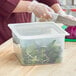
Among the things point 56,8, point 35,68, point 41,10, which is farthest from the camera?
point 56,8

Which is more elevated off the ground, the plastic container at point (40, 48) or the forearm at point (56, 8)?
the plastic container at point (40, 48)

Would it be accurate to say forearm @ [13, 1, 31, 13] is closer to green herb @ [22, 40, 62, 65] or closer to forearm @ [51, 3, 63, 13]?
forearm @ [51, 3, 63, 13]

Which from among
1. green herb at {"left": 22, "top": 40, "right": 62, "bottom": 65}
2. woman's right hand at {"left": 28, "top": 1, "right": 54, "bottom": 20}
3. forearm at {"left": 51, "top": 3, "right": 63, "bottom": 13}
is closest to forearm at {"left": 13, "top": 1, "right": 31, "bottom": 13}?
woman's right hand at {"left": 28, "top": 1, "right": 54, "bottom": 20}

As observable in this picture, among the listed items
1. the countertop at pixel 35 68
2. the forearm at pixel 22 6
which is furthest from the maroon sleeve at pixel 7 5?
the countertop at pixel 35 68

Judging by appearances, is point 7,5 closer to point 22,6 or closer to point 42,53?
point 22,6

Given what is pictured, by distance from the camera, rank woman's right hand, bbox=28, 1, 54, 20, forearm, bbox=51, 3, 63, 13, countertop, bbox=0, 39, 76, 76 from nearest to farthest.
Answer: countertop, bbox=0, 39, 76, 76 < woman's right hand, bbox=28, 1, 54, 20 < forearm, bbox=51, 3, 63, 13

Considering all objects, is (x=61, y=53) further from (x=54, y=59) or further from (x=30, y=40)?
(x=30, y=40)

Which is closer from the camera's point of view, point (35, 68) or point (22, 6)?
point (35, 68)

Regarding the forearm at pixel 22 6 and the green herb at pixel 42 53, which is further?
the forearm at pixel 22 6

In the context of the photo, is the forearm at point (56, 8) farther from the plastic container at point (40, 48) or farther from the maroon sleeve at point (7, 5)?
the plastic container at point (40, 48)

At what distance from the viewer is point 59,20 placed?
4.32ft

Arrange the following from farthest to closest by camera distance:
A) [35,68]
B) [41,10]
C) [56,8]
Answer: [56,8], [41,10], [35,68]

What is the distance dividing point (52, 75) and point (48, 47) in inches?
5.3

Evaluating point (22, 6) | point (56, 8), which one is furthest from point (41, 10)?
point (56, 8)
